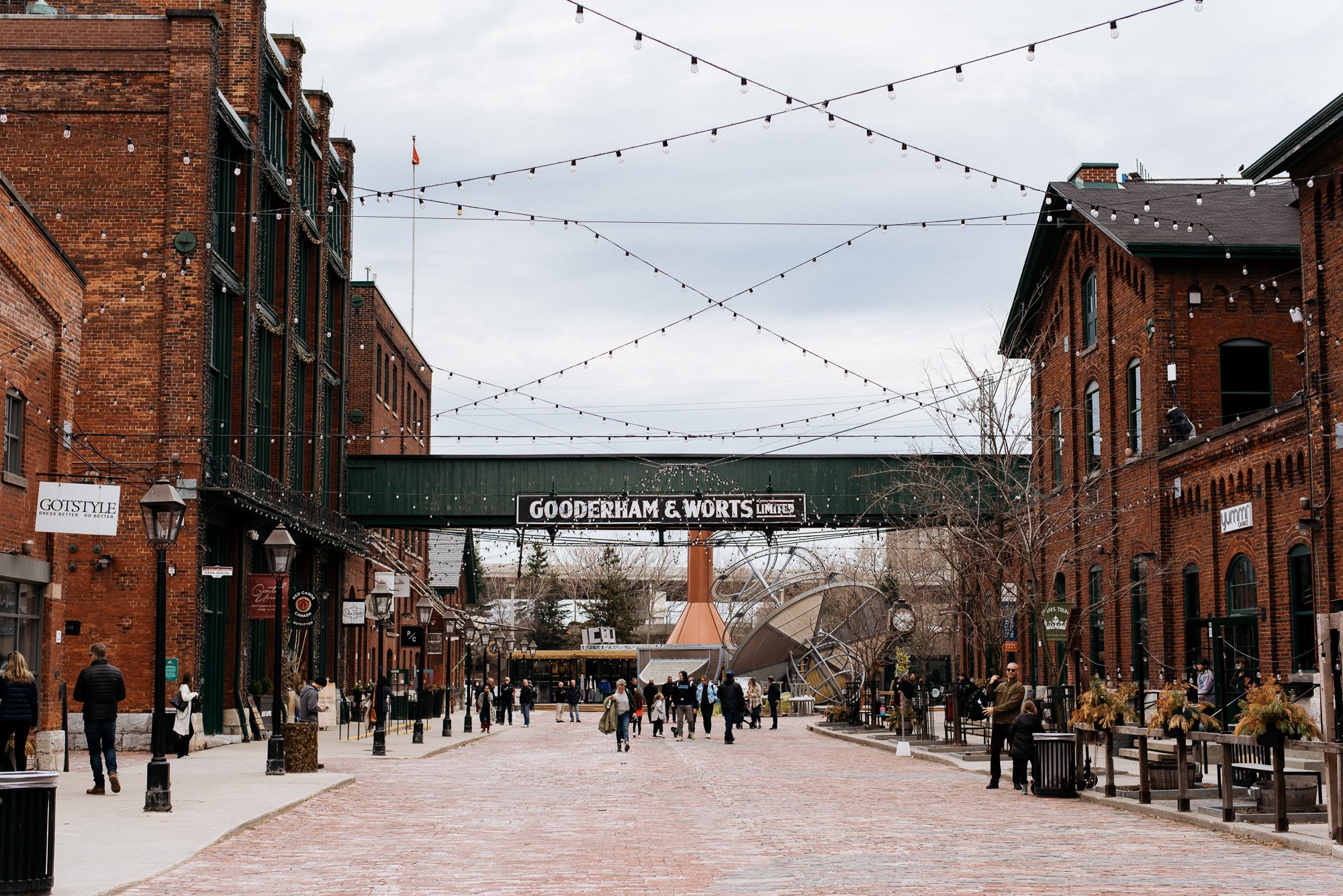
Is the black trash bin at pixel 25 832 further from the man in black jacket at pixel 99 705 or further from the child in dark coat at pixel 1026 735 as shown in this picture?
the child in dark coat at pixel 1026 735

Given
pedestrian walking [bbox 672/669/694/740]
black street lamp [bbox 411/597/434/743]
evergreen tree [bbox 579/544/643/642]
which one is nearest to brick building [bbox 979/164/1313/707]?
pedestrian walking [bbox 672/669/694/740]

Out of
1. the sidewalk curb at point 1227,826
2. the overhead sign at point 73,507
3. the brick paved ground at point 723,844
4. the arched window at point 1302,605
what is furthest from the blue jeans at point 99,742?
the arched window at point 1302,605

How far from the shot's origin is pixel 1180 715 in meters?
17.6

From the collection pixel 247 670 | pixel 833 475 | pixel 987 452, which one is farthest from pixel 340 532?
pixel 987 452

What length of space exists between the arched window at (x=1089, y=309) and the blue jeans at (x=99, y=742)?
2698 cm

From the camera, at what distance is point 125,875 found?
11.9 metres

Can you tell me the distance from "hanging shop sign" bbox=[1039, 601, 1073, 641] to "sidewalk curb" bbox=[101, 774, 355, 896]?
36.3 feet

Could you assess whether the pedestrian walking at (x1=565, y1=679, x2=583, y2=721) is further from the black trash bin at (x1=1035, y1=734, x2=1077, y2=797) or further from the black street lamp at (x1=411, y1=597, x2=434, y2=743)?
the black trash bin at (x1=1035, y1=734, x2=1077, y2=797)

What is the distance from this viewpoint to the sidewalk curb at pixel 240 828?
11.4m

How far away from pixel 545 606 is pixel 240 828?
8897cm

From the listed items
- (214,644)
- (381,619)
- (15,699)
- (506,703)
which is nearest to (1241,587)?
(381,619)

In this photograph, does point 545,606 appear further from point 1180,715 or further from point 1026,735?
point 1180,715

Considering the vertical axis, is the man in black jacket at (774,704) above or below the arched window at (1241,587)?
below

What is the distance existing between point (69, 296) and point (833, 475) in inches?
1051
